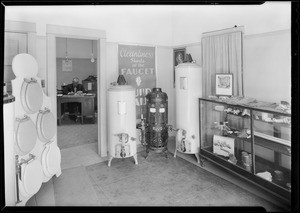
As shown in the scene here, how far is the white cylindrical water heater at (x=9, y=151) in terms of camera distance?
6.42 feet

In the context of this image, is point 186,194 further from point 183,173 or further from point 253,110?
point 253,110

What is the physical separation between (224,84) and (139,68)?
1.77 m

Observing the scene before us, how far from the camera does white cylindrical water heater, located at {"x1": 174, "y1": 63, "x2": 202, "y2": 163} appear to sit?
357 cm

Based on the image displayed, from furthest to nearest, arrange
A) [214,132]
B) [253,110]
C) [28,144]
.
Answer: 1. [214,132]
2. [253,110]
3. [28,144]

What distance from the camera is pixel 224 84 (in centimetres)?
341

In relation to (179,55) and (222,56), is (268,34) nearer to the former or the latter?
(222,56)

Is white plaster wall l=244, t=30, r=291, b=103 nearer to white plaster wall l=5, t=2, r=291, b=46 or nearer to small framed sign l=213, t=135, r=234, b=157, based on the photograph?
white plaster wall l=5, t=2, r=291, b=46

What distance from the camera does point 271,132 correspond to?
2.76 meters

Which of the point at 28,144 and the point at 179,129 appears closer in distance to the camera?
the point at 28,144

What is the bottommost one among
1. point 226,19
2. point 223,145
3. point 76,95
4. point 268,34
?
point 223,145

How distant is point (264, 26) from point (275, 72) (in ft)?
2.21

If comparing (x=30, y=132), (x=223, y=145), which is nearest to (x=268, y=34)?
(x=223, y=145)

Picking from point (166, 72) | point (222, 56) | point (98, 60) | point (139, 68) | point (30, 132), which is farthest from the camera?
point (166, 72)

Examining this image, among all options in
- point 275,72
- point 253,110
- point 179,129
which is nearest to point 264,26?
point 275,72
